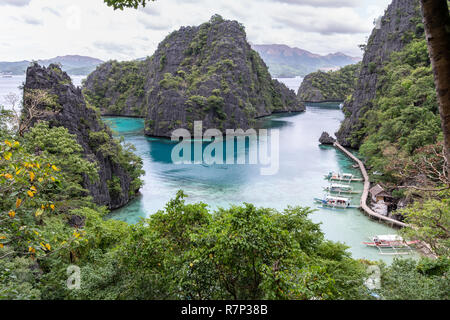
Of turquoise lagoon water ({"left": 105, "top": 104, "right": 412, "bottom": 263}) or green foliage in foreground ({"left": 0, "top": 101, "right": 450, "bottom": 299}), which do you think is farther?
turquoise lagoon water ({"left": 105, "top": 104, "right": 412, "bottom": 263})

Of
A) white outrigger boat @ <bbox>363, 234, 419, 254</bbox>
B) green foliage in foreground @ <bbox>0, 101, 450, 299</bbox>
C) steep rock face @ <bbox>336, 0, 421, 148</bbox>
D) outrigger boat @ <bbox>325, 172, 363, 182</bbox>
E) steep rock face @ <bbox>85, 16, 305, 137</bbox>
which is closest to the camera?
green foliage in foreground @ <bbox>0, 101, 450, 299</bbox>

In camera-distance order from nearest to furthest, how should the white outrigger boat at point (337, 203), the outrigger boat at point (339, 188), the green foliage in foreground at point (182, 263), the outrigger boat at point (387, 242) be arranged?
the green foliage in foreground at point (182, 263) → the outrigger boat at point (387, 242) → the white outrigger boat at point (337, 203) → the outrigger boat at point (339, 188)

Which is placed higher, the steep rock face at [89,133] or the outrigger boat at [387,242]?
the steep rock face at [89,133]

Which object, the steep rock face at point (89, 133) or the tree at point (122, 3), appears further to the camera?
the steep rock face at point (89, 133)

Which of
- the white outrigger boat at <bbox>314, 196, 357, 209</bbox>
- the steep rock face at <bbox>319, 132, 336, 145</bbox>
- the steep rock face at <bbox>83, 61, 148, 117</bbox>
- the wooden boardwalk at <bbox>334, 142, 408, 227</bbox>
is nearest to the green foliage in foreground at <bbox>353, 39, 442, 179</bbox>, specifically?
the wooden boardwalk at <bbox>334, 142, 408, 227</bbox>

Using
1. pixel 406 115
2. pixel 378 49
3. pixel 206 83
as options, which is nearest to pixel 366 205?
pixel 406 115

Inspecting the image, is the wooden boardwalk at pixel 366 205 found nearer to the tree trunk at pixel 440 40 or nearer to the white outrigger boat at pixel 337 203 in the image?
the white outrigger boat at pixel 337 203

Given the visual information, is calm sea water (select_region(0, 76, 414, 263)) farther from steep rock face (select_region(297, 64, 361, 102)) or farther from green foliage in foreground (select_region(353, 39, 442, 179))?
steep rock face (select_region(297, 64, 361, 102))

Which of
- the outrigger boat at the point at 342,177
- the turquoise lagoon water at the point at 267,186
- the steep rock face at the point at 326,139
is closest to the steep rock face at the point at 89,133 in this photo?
the turquoise lagoon water at the point at 267,186
